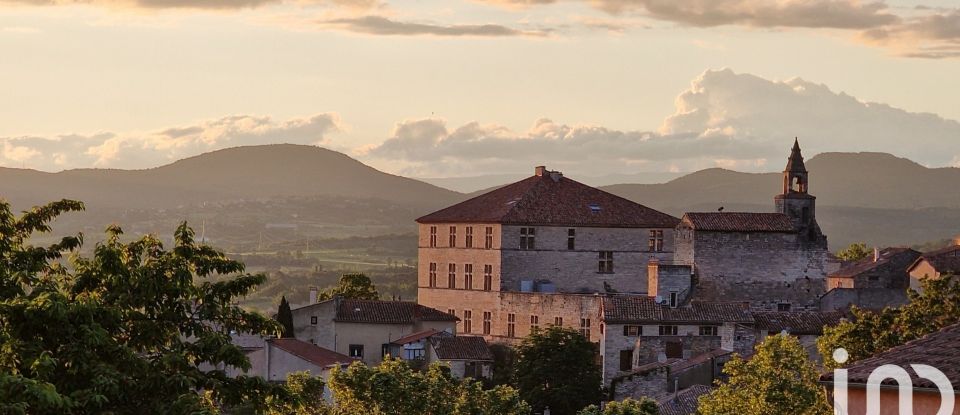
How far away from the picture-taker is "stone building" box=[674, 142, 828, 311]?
81.6 metres

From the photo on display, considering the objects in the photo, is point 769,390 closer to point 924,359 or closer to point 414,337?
point 924,359

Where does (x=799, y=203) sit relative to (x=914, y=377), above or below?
above

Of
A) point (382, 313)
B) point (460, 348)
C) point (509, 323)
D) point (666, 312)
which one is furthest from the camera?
point (509, 323)

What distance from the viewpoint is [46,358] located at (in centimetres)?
2175

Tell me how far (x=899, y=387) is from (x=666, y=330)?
54.1 meters

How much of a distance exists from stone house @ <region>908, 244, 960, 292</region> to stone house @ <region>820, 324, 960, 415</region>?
7023 cm

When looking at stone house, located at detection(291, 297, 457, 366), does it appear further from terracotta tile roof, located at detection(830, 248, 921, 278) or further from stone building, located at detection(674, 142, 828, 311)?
terracotta tile roof, located at detection(830, 248, 921, 278)

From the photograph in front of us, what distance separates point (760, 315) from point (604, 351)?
7.00m

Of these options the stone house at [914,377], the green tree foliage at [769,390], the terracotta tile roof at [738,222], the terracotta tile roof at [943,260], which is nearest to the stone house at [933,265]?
the terracotta tile roof at [943,260]

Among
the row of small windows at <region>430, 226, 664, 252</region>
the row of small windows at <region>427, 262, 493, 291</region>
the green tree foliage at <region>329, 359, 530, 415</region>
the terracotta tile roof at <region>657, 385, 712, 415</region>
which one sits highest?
the row of small windows at <region>430, 226, 664, 252</region>

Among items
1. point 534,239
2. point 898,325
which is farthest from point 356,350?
point 898,325

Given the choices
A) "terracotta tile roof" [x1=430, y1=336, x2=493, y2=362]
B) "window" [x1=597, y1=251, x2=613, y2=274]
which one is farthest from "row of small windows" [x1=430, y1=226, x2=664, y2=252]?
"terracotta tile roof" [x1=430, y1=336, x2=493, y2=362]

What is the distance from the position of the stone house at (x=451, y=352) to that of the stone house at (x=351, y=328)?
1775 mm

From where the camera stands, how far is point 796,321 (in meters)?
73.4
